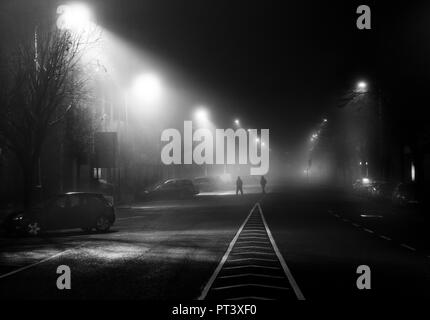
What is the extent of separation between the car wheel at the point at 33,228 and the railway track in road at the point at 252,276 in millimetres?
7921

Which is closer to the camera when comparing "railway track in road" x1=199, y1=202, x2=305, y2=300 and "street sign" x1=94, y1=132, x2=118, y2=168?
"railway track in road" x1=199, y1=202, x2=305, y2=300

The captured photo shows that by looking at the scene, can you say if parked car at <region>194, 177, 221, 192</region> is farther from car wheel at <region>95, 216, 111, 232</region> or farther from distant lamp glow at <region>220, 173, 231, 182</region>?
car wheel at <region>95, 216, 111, 232</region>

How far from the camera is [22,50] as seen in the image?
3431 centimetres

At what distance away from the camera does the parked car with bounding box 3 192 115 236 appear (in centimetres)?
2648

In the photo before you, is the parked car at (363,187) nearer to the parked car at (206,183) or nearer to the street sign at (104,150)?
the parked car at (206,183)

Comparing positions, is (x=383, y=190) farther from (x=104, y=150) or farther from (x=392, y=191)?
(x=104, y=150)

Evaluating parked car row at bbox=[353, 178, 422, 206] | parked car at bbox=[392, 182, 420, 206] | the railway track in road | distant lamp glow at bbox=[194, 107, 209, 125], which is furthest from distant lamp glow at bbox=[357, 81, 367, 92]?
the railway track in road

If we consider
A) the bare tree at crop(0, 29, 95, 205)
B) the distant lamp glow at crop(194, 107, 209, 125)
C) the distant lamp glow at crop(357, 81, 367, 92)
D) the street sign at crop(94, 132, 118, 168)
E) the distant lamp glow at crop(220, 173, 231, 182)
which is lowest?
the distant lamp glow at crop(220, 173, 231, 182)

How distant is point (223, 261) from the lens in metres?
17.1

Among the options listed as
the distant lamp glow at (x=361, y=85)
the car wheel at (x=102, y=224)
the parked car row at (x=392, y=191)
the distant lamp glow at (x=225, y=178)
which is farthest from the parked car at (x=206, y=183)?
the car wheel at (x=102, y=224)

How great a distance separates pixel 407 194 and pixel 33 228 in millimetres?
29651

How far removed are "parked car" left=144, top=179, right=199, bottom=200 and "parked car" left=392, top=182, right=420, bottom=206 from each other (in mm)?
20742
